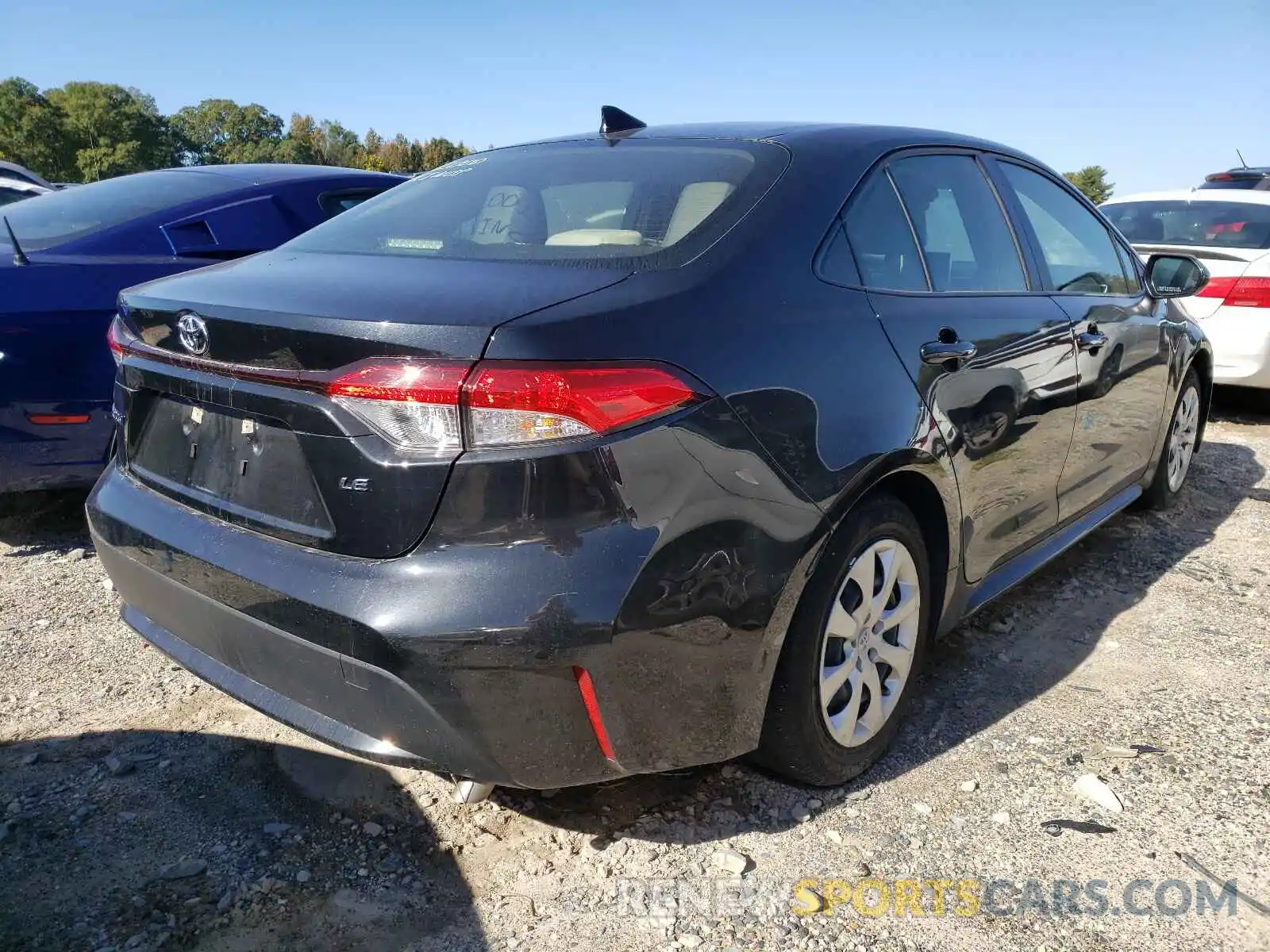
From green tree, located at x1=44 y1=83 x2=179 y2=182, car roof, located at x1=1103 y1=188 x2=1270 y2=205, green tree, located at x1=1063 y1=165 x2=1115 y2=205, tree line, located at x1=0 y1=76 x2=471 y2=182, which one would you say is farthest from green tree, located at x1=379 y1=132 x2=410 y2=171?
car roof, located at x1=1103 y1=188 x2=1270 y2=205

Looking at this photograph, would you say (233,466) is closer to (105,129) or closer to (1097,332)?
(1097,332)

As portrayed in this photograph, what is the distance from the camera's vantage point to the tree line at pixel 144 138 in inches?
2219

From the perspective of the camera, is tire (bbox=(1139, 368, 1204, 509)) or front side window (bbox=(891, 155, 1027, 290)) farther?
tire (bbox=(1139, 368, 1204, 509))

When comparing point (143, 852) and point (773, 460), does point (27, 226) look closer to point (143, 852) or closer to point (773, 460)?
point (143, 852)

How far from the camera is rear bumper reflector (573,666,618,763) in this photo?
172cm

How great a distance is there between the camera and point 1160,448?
426 cm

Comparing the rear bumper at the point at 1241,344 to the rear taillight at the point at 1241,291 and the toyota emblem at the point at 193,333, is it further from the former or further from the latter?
the toyota emblem at the point at 193,333

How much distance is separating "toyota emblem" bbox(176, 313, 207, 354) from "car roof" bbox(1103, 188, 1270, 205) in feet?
23.9

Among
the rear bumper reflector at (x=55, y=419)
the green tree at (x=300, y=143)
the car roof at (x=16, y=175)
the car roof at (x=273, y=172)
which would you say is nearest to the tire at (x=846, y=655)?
the rear bumper reflector at (x=55, y=419)

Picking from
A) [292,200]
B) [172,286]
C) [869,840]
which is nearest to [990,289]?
[869,840]

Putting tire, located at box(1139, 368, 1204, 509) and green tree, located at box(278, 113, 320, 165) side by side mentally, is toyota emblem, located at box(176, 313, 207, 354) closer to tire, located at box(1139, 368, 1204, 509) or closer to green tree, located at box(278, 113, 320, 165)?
tire, located at box(1139, 368, 1204, 509)

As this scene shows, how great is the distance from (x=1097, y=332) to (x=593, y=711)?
8.10ft

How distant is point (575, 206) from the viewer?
243 cm

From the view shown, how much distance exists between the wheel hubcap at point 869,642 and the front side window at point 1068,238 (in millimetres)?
1412
